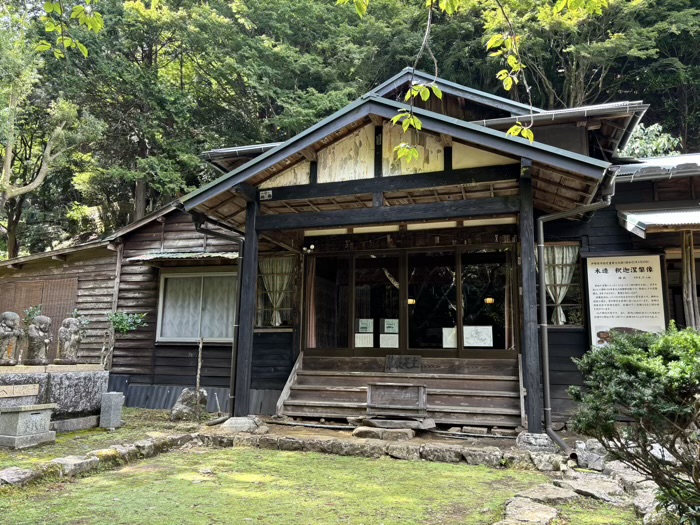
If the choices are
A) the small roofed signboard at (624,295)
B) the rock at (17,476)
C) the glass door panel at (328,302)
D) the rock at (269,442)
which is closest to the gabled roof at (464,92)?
the small roofed signboard at (624,295)

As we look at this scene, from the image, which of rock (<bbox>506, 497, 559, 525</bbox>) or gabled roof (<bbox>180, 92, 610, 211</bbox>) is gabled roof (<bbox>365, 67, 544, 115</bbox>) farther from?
rock (<bbox>506, 497, 559, 525</bbox>)

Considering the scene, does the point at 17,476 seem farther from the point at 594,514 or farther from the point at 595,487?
the point at 595,487

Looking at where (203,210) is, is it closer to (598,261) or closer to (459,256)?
(459,256)

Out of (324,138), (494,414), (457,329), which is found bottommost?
(494,414)

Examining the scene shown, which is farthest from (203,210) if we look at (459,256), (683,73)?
(683,73)

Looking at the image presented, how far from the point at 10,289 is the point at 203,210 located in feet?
26.9

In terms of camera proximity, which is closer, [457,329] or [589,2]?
[589,2]

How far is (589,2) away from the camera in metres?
3.57

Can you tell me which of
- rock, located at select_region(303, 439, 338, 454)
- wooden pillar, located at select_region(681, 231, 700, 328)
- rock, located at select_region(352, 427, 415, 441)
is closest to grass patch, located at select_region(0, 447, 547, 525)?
rock, located at select_region(303, 439, 338, 454)

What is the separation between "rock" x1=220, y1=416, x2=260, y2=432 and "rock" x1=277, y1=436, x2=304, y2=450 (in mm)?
791

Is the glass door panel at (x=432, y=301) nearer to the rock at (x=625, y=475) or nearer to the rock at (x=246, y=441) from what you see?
the rock at (x=246, y=441)

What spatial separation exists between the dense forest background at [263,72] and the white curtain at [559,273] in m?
11.0

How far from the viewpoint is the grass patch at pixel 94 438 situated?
5.68m

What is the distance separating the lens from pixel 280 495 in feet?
15.1
